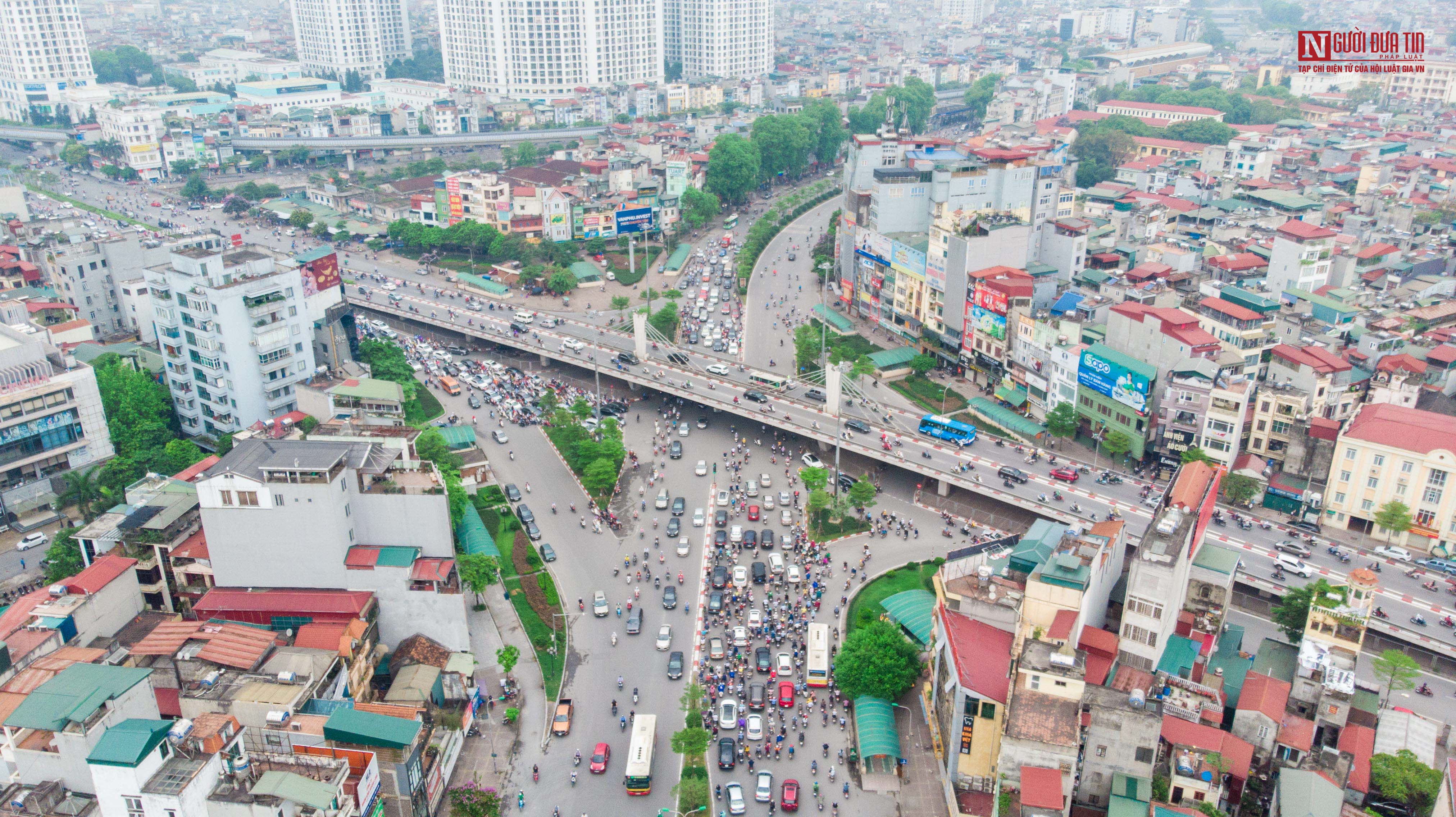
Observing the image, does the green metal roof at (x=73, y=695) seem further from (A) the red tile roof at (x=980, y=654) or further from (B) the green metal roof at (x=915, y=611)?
(B) the green metal roof at (x=915, y=611)

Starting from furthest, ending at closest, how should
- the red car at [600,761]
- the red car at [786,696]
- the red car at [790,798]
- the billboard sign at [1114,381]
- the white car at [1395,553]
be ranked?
the billboard sign at [1114,381] → the white car at [1395,553] → the red car at [786,696] → the red car at [600,761] → the red car at [790,798]

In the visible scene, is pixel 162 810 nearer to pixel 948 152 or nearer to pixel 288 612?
pixel 288 612

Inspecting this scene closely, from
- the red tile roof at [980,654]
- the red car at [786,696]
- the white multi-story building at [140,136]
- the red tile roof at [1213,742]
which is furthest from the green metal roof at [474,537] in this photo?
the white multi-story building at [140,136]

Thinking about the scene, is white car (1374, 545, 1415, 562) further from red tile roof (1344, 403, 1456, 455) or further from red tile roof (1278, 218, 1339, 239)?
red tile roof (1278, 218, 1339, 239)

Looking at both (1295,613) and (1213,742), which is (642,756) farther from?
(1295,613)

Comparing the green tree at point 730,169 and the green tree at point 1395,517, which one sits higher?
the green tree at point 730,169

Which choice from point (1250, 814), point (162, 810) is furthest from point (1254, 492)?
point (162, 810)

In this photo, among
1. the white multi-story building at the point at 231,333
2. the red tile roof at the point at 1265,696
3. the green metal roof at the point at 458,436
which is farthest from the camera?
the green metal roof at the point at 458,436

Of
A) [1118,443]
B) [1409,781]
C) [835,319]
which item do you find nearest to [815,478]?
[1118,443]
